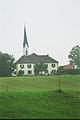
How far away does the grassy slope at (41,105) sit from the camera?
768 centimetres

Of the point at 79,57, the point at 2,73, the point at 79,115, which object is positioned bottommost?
the point at 79,115

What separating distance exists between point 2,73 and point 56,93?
5.04 m

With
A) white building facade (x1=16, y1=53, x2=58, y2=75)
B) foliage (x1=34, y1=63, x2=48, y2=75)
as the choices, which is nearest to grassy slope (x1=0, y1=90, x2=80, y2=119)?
white building facade (x1=16, y1=53, x2=58, y2=75)

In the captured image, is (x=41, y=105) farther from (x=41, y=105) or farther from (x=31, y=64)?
(x=31, y=64)

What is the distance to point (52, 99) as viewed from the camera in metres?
9.85

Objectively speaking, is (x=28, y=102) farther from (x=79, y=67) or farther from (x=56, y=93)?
(x=79, y=67)

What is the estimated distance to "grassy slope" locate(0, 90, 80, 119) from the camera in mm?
7677

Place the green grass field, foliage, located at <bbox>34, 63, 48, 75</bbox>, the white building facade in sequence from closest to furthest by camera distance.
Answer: the green grass field < the white building facade < foliage, located at <bbox>34, 63, 48, 75</bbox>

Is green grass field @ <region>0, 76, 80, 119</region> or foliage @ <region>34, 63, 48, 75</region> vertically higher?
foliage @ <region>34, 63, 48, 75</region>

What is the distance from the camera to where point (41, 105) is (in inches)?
351

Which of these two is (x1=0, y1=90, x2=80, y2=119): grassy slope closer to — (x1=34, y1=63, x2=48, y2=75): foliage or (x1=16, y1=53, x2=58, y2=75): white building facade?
(x1=16, y1=53, x2=58, y2=75): white building facade

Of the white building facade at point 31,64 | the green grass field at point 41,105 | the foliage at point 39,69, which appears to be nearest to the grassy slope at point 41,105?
the green grass field at point 41,105

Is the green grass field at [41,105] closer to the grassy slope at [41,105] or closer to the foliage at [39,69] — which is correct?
the grassy slope at [41,105]

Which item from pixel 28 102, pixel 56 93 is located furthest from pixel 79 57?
pixel 28 102
